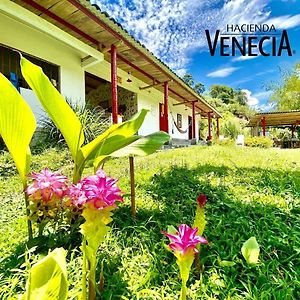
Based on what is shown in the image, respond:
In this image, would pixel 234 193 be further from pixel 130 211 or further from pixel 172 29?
pixel 172 29

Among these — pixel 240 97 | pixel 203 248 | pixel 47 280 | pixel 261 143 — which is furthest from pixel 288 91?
pixel 240 97

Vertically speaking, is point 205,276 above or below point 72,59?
below

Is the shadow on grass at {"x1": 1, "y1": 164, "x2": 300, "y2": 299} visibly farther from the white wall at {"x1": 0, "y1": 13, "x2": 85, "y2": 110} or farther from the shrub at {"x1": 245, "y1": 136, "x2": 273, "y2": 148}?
the shrub at {"x1": 245, "y1": 136, "x2": 273, "y2": 148}

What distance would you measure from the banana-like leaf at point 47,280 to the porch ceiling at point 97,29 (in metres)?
5.08

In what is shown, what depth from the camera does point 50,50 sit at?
278 inches

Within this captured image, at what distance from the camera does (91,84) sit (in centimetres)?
1245

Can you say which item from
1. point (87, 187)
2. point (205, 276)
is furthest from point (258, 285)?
point (87, 187)

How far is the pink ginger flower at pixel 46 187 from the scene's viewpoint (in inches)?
61.4

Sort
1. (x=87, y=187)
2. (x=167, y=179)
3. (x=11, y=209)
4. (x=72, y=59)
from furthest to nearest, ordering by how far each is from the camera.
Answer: (x=72, y=59) < (x=167, y=179) < (x=11, y=209) < (x=87, y=187)

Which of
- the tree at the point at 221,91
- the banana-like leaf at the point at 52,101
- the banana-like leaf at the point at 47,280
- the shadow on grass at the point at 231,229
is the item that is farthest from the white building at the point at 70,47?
the tree at the point at 221,91

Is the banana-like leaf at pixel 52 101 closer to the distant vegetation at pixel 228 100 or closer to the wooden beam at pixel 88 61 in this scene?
the wooden beam at pixel 88 61

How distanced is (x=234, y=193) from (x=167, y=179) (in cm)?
90

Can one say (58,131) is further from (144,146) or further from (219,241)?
(219,241)

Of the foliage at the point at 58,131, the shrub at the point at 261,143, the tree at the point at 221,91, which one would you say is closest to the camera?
the foliage at the point at 58,131
